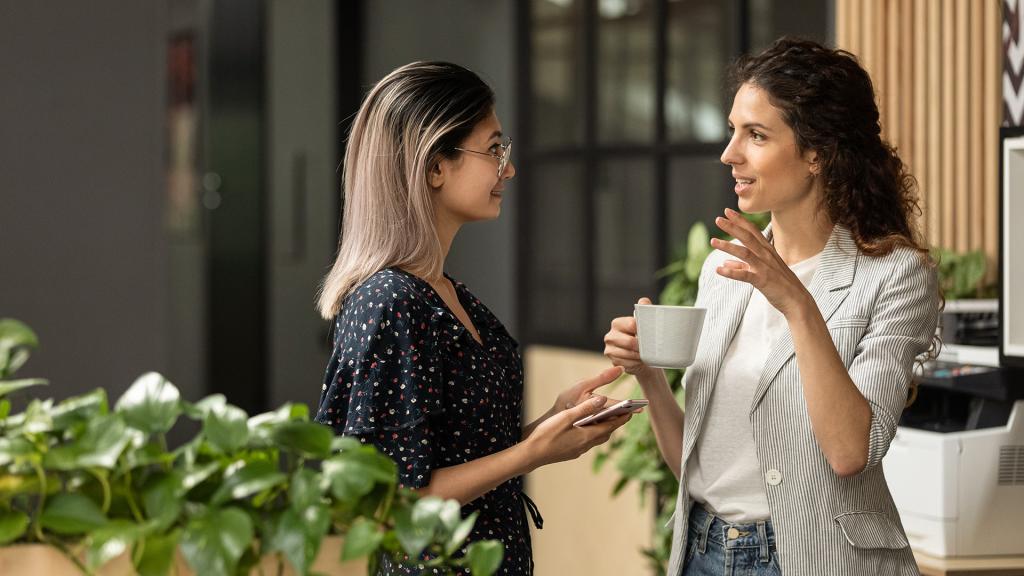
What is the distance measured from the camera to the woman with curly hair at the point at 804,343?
1482 millimetres

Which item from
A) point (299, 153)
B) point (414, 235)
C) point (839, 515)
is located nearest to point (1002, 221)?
point (839, 515)

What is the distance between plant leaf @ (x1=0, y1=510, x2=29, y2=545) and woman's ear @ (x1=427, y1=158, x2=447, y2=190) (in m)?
0.84

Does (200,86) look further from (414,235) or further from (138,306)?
(414,235)

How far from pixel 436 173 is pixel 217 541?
867 mm

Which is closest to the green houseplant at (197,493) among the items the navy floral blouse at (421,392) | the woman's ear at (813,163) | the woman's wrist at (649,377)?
the navy floral blouse at (421,392)

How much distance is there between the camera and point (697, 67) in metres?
4.05

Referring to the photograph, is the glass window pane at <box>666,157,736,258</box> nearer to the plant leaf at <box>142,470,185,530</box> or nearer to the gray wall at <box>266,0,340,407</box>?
the gray wall at <box>266,0,340,407</box>

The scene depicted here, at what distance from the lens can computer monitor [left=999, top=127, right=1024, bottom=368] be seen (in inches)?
83.9

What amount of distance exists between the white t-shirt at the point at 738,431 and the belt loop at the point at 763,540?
0.01 metres

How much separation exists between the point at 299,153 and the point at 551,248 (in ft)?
6.16

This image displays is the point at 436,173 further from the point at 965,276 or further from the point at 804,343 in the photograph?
the point at 965,276

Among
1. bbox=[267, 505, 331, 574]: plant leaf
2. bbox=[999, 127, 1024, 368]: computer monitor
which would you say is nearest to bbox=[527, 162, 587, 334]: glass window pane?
bbox=[999, 127, 1024, 368]: computer monitor

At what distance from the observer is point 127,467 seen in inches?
33.1

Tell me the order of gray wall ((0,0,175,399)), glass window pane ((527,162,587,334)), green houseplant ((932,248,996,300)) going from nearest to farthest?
green houseplant ((932,248,996,300))
gray wall ((0,0,175,399))
glass window pane ((527,162,587,334))
